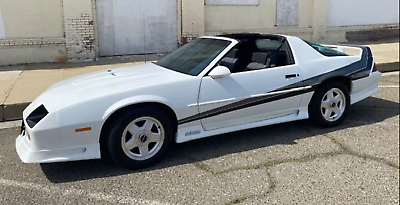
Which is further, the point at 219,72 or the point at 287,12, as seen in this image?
the point at 287,12

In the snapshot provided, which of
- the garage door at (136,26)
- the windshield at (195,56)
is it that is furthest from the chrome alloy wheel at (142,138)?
the garage door at (136,26)

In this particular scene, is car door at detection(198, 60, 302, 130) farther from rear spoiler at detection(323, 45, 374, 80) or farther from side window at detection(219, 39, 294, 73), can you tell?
rear spoiler at detection(323, 45, 374, 80)

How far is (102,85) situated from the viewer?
3760 millimetres

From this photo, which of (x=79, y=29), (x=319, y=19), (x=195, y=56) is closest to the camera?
(x=195, y=56)

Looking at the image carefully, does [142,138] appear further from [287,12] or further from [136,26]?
[287,12]

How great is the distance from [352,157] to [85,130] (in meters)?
2.84

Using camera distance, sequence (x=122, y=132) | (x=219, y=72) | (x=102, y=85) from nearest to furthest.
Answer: (x=122, y=132)
(x=102, y=85)
(x=219, y=72)

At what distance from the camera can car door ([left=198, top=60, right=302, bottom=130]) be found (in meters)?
3.94

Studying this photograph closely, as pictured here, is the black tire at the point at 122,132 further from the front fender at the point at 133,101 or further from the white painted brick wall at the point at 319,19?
the white painted brick wall at the point at 319,19

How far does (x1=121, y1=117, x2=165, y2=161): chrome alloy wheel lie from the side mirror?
0.81 metres

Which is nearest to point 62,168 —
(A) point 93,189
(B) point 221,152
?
(A) point 93,189

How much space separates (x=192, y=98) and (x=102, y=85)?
95 cm

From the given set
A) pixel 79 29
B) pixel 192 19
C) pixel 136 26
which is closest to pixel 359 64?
pixel 192 19

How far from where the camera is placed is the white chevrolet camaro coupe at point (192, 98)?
341cm
